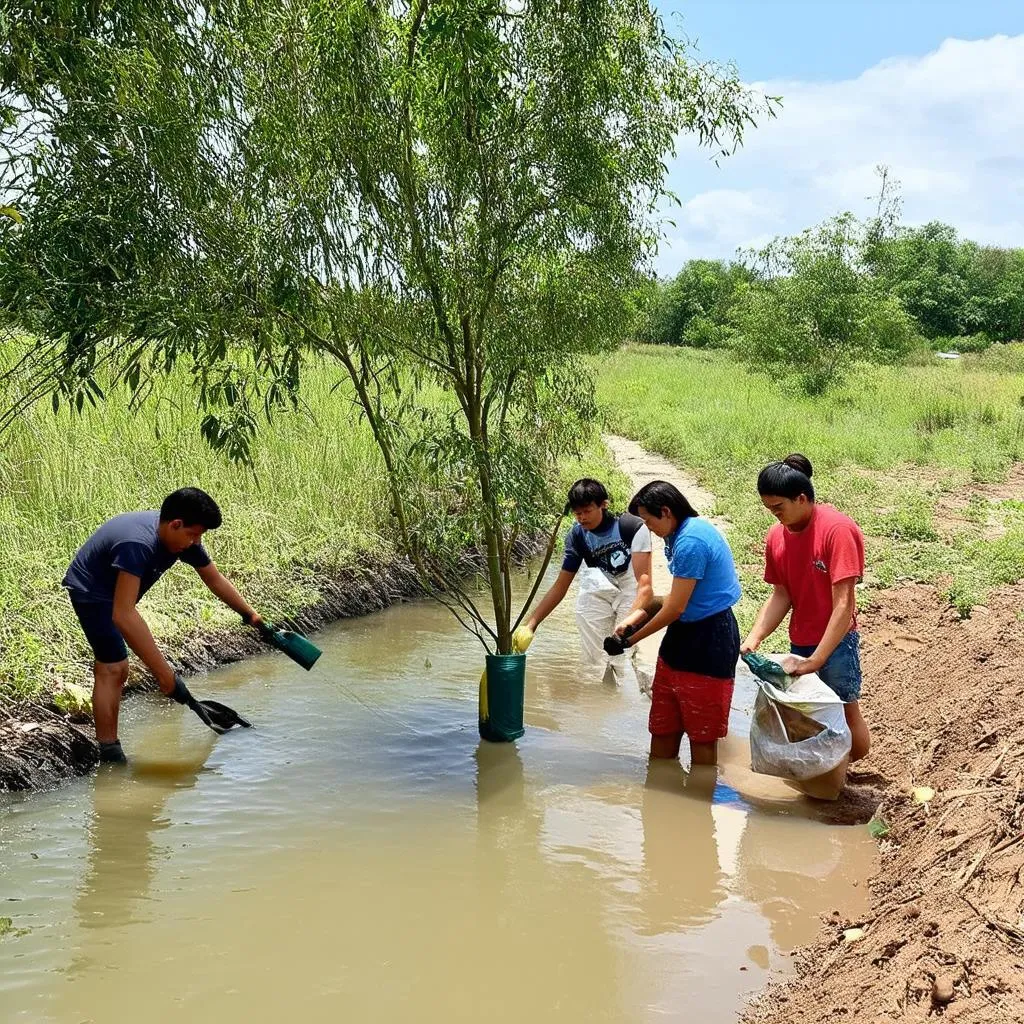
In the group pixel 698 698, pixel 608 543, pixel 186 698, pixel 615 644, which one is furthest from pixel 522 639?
pixel 186 698

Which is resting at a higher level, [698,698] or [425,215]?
[425,215]

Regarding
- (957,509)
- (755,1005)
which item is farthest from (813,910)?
(957,509)

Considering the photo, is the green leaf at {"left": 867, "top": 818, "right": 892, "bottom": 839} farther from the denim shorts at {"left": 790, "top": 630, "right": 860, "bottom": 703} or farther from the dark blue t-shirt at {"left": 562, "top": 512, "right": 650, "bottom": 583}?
the dark blue t-shirt at {"left": 562, "top": 512, "right": 650, "bottom": 583}

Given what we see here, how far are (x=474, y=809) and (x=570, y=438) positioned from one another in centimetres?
207

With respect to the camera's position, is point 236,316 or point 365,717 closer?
point 236,316

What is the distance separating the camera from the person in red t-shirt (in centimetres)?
450

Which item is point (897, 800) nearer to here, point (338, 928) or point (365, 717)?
point (338, 928)

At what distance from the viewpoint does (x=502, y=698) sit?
18.6 feet

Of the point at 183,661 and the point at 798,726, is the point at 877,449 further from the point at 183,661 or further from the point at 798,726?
the point at 183,661

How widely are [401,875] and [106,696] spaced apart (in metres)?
1.96

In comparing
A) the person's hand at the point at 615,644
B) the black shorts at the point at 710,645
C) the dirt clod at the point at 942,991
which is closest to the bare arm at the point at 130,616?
the person's hand at the point at 615,644

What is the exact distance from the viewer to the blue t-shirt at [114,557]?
5.05 meters

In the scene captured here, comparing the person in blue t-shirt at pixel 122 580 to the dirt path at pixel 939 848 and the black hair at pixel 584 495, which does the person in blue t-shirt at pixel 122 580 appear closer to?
Result: the black hair at pixel 584 495

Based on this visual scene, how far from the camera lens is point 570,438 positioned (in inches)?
223
